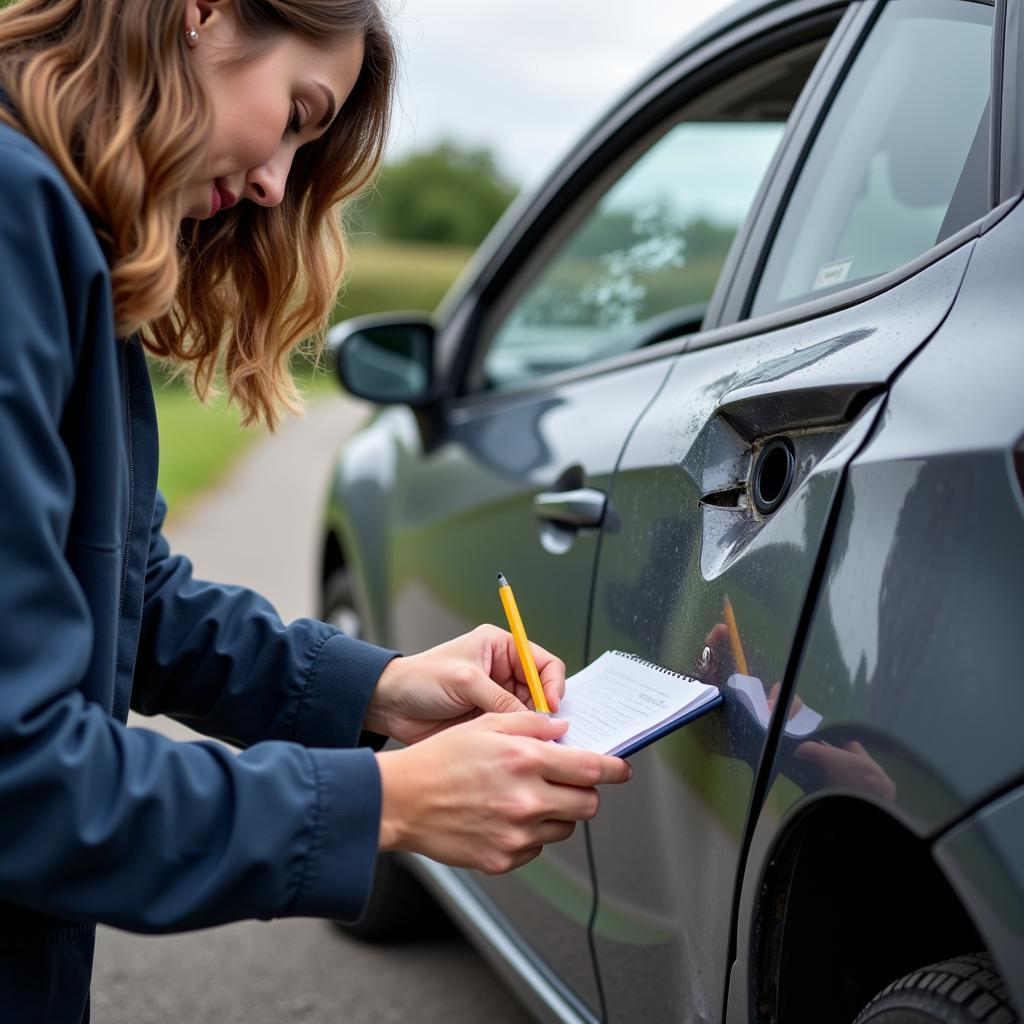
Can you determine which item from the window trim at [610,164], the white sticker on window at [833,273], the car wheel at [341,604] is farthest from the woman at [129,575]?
the car wheel at [341,604]

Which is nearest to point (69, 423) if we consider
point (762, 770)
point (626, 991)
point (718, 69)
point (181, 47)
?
point (181, 47)

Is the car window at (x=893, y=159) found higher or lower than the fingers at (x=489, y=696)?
higher

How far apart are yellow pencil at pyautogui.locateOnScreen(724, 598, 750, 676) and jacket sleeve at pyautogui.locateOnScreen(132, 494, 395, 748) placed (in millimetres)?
511

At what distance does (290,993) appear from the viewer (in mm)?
2904

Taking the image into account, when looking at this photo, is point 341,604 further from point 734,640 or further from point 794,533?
point 794,533

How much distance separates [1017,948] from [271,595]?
222 inches

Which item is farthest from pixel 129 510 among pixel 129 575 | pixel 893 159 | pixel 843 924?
pixel 893 159

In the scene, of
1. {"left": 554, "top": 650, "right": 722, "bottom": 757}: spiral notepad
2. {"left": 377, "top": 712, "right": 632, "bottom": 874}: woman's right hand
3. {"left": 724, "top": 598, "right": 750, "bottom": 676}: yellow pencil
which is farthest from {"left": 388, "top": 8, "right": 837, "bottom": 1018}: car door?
{"left": 377, "top": 712, "right": 632, "bottom": 874}: woman's right hand

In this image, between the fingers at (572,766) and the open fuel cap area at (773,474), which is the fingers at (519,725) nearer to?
the fingers at (572,766)

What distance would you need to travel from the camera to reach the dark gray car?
1106 mm

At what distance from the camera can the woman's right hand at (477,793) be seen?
1.29 meters

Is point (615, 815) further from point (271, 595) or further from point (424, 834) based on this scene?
point (271, 595)

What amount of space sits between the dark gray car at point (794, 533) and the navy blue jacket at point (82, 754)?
0.45 meters

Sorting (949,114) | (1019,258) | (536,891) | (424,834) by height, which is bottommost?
(536,891)
